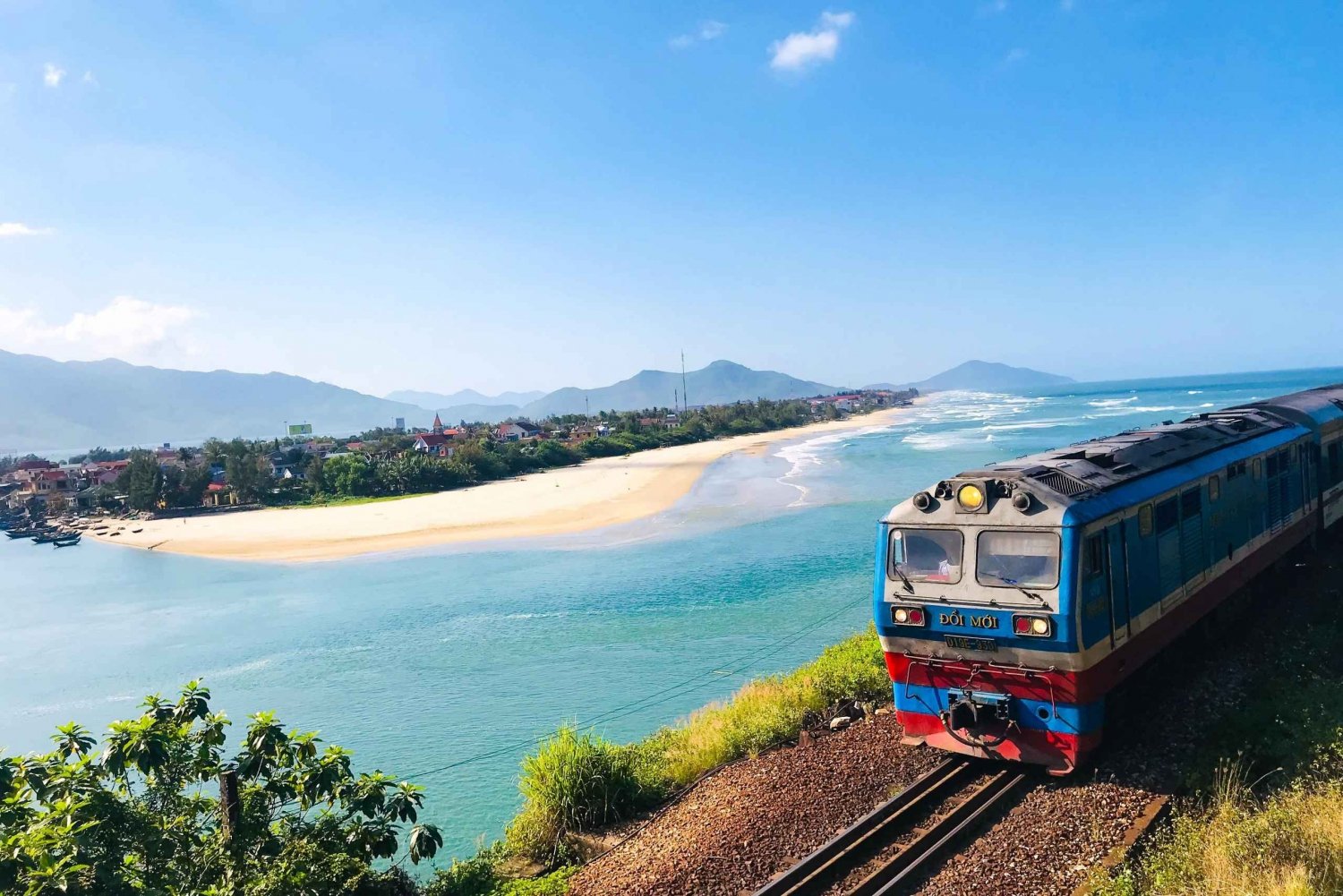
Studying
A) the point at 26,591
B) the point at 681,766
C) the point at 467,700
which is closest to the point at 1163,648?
the point at 681,766

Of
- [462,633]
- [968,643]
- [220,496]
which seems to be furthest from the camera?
[220,496]

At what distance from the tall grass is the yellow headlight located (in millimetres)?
4683

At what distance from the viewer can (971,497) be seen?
925 cm

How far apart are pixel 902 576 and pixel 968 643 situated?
40.1 inches

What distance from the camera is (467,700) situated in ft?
70.4

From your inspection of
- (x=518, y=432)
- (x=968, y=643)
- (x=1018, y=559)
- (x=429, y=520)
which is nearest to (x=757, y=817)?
(x=968, y=643)

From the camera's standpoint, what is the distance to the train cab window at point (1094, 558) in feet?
28.0

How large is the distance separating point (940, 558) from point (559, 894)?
18.1 feet

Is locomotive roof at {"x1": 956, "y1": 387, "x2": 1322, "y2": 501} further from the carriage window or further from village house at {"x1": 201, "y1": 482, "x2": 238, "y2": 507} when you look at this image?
village house at {"x1": 201, "y1": 482, "x2": 238, "y2": 507}

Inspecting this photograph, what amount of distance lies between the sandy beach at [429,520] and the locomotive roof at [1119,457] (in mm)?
37553

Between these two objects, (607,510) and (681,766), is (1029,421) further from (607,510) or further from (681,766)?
(681,766)

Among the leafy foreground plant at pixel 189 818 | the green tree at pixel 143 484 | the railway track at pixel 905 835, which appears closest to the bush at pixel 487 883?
the leafy foreground plant at pixel 189 818

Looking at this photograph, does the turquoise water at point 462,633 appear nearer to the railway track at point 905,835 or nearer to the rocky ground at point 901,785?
the rocky ground at point 901,785

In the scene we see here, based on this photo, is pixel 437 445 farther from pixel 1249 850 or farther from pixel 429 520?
pixel 1249 850
